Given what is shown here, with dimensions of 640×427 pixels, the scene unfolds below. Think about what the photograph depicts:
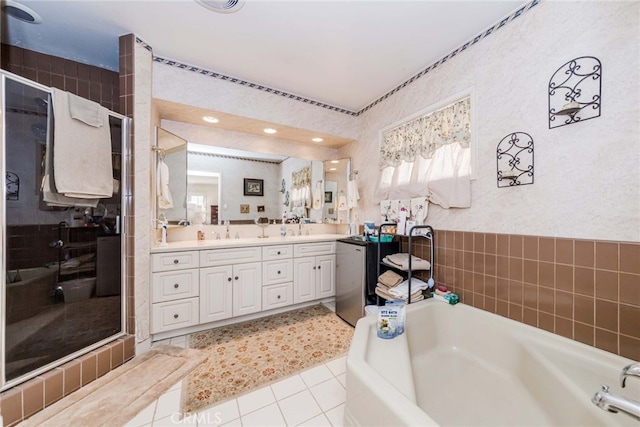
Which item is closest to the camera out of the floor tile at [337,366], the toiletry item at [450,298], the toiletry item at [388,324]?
the toiletry item at [388,324]

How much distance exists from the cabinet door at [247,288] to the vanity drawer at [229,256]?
6cm

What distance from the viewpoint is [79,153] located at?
1.61 metres

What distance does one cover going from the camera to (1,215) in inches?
52.2

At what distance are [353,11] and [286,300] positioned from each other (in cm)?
267

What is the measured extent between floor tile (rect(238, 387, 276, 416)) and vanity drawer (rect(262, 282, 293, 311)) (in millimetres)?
995

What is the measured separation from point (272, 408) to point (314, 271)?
1469mm

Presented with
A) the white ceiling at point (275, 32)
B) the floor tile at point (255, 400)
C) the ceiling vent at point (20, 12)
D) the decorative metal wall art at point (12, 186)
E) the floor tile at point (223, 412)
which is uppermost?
the ceiling vent at point (20, 12)

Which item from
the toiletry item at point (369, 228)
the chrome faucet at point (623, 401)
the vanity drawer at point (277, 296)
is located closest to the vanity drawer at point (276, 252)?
the vanity drawer at point (277, 296)

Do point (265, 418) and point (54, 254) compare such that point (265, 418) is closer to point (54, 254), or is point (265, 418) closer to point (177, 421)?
point (177, 421)

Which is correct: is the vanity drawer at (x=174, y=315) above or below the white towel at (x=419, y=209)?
below

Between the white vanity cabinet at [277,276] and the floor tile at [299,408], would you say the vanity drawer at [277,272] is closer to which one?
the white vanity cabinet at [277,276]

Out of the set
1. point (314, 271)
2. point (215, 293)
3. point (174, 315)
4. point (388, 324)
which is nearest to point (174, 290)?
point (174, 315)

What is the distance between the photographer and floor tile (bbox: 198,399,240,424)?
4.34ft

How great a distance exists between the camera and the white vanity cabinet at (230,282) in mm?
2207
